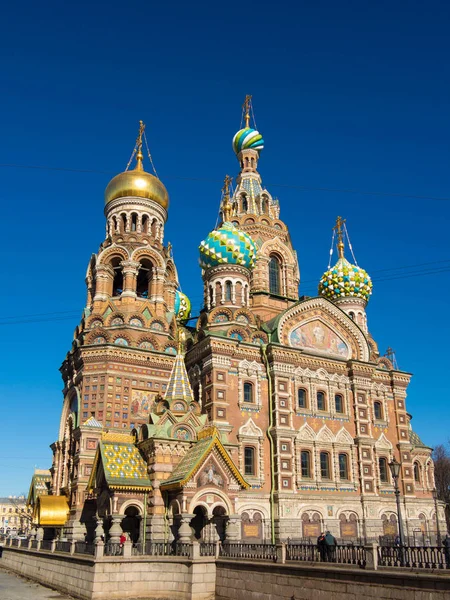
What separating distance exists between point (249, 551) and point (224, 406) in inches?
306

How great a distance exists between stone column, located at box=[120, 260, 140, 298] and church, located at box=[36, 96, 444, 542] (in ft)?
0.22

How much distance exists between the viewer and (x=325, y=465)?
81.4ft

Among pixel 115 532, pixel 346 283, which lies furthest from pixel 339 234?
pixel 115 532

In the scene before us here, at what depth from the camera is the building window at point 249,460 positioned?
23.0 m

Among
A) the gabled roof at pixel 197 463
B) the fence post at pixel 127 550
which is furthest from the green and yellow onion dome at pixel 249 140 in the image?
the fence post at pixel 127 550

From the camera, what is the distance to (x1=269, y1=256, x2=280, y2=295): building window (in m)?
31.4

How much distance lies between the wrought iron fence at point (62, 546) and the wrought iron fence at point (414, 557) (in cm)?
1081

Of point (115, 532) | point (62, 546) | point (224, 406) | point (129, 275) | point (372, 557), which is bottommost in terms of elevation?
point (62, 546)

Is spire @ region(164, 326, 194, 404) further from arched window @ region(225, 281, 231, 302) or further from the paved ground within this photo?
the paved ground

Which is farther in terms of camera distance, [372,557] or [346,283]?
[346,283]

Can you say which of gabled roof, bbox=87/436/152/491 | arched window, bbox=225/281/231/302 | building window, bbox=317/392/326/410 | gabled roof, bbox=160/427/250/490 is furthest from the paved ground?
arched window, bbox=225/281/231/302

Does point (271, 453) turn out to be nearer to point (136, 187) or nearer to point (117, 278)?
point (117, 278)

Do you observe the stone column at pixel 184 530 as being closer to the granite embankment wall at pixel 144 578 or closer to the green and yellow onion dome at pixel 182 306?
the granite embankment wall at pixel 144 578

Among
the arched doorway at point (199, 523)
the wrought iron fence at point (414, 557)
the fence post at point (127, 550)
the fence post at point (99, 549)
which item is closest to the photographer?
the wrought iron fence at point (414, 557)
